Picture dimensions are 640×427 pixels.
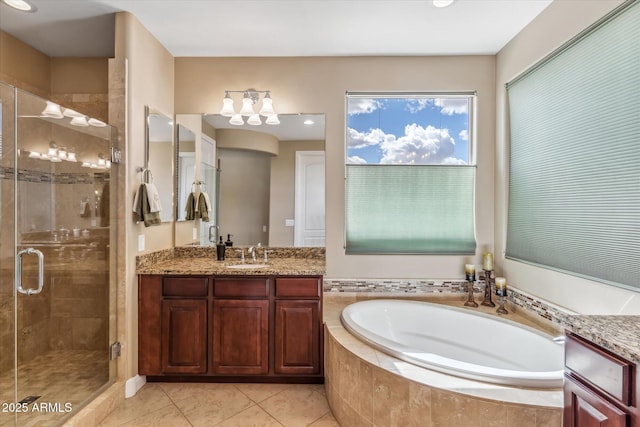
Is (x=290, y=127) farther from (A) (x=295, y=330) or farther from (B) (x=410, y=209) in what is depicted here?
(A) (x=295, y=330)

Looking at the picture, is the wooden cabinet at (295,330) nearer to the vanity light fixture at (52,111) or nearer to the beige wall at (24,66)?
the vanity light fixture at (52,111)

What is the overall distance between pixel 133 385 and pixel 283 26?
113 inches

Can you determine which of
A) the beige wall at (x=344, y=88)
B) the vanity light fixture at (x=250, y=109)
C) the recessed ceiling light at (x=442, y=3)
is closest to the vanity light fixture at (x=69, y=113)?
the beige wall at (x=344, y=88)

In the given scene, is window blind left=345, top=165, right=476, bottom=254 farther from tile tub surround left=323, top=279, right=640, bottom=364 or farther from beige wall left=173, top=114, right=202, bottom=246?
beige wall left=173, top=114, right=202, bottom=246

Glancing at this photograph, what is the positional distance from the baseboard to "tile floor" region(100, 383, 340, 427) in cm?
4

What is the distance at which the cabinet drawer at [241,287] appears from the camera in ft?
7.98

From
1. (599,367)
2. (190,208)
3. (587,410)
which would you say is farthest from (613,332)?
(190,208)

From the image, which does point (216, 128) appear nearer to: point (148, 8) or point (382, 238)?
point (148, 8)

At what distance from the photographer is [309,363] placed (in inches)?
95.6

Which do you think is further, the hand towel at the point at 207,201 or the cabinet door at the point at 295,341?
the hand towel at the point at 207,201

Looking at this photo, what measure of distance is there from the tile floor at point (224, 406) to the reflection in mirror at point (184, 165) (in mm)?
1424

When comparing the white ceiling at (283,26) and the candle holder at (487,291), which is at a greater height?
the white ceiling at (283,26)

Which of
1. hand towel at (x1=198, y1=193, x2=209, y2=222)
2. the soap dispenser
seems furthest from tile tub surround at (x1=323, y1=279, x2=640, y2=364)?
hand towel at (x1=198, y1=193, x2=209, y2=222)

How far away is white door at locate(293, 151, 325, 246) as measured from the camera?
9.50ft
